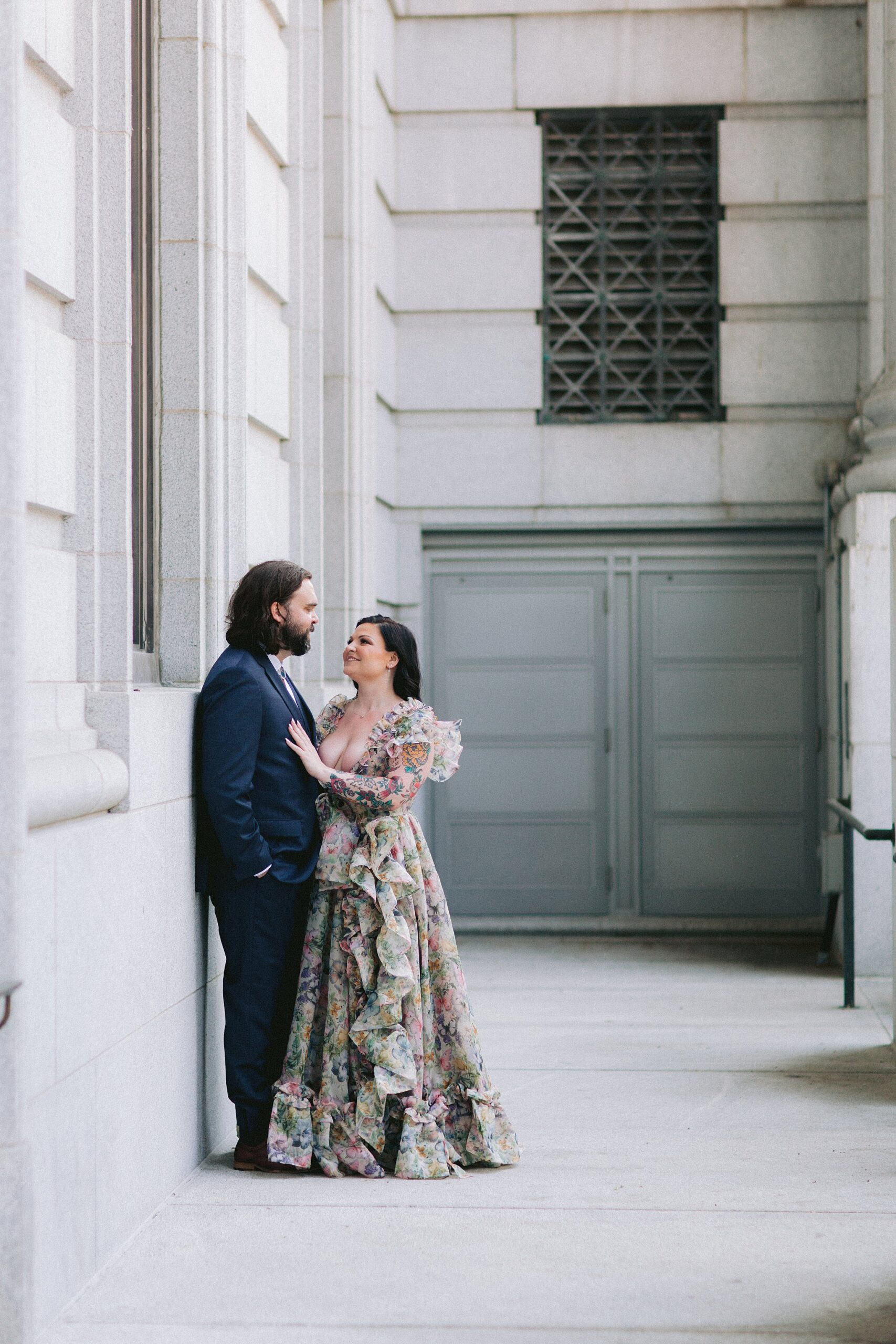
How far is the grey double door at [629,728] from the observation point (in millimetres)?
11219

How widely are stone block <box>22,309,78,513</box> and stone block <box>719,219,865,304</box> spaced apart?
7.31 meters

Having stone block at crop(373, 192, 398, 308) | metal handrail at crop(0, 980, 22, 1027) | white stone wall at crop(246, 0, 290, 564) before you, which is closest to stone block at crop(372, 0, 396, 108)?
stone block at crop(373, 192, 398, 308)

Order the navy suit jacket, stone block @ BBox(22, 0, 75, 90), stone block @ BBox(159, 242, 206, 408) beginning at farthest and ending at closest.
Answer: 1. stone block @ BBox(159, 242, 206, 408)
2. the navy suit jacket
3. stone block @ BBox(22, 0, 75, 90)

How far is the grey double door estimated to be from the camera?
11219 mm

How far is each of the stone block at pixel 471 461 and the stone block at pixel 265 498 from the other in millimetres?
3589

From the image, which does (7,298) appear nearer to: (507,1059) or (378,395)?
(507,1059)

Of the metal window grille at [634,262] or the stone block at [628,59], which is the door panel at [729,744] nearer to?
the metal window grille at [634,262]

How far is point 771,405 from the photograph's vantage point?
11.1 m

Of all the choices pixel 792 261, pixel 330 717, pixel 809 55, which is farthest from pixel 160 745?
pixel 809 55

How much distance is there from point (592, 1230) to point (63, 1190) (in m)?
1.64

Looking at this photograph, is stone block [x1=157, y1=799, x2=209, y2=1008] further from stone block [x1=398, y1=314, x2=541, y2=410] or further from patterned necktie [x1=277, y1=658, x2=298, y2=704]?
stone block [x1=398, y1=314, x2=541, y2=410]

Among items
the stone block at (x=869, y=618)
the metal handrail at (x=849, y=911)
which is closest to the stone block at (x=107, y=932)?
the metal handrail at (x=849, y=911)

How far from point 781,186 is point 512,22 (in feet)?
7.37

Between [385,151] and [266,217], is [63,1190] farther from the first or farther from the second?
[385,151]
